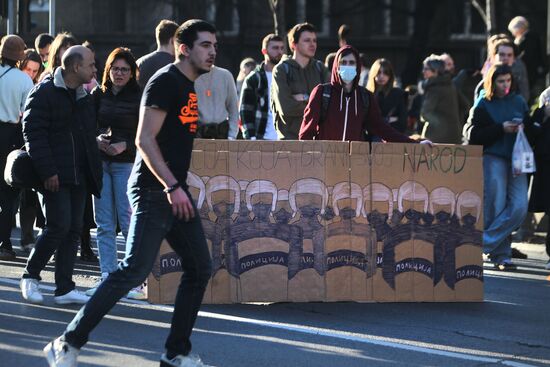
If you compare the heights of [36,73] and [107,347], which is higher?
[36,73]

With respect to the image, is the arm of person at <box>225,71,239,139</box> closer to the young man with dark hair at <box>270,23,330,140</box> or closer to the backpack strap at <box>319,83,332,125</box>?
the young man with dark hair at <box>270,23,330,140</box>

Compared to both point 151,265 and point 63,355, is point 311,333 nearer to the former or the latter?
point 151,265

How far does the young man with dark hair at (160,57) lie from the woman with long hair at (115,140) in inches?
36.0

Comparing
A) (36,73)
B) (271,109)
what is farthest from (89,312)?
(36,73)

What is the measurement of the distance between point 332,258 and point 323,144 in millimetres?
848

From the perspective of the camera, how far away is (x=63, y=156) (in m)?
8.52

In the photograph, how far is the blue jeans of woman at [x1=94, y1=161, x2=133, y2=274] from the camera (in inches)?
365

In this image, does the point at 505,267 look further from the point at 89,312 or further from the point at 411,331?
the point at 89,312

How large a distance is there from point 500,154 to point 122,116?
4.00 metres

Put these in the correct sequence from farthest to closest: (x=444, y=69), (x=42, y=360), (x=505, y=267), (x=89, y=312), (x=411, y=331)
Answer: (x=444, y=69)
(x=505, y=267)
(x=411, y=331)
(x=42, y=360)
(x=89, y=312)

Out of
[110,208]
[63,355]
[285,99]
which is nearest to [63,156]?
[110,208]

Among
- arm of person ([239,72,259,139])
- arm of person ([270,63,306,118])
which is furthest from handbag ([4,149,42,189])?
arm of person ([239,72,259,139])

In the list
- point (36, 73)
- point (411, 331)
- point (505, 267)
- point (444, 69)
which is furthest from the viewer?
point (444, 69)

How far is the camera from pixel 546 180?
1180 cm
